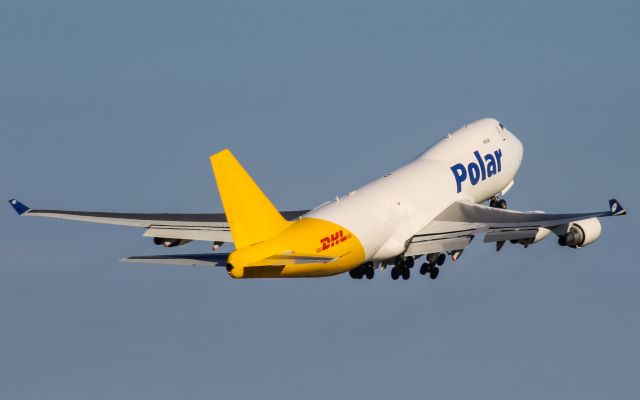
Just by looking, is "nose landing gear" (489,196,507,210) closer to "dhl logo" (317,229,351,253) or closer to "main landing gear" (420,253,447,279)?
"main landing gear" (420,253,447,279)

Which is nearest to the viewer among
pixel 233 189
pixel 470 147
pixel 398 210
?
pixel 233 189

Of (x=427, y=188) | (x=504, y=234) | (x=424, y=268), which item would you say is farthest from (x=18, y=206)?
(x=504, y=234)

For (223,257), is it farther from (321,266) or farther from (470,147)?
(470,147)

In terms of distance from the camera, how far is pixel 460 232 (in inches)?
3290

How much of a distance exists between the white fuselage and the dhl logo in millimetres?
550

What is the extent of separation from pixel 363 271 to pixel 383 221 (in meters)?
3.40

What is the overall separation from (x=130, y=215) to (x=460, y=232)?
14553 millimetres

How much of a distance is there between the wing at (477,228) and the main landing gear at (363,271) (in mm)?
1718

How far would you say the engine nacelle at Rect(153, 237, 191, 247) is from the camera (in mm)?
85438

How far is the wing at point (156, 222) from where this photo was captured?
3236 inches

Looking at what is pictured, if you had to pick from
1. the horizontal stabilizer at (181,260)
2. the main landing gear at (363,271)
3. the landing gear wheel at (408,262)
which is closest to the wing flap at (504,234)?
the landing gear wheel at (408,262)

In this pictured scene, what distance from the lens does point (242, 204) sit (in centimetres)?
7388

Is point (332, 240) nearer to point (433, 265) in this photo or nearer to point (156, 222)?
point (433, 265)

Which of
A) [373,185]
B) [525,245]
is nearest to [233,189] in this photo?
[373,185]
